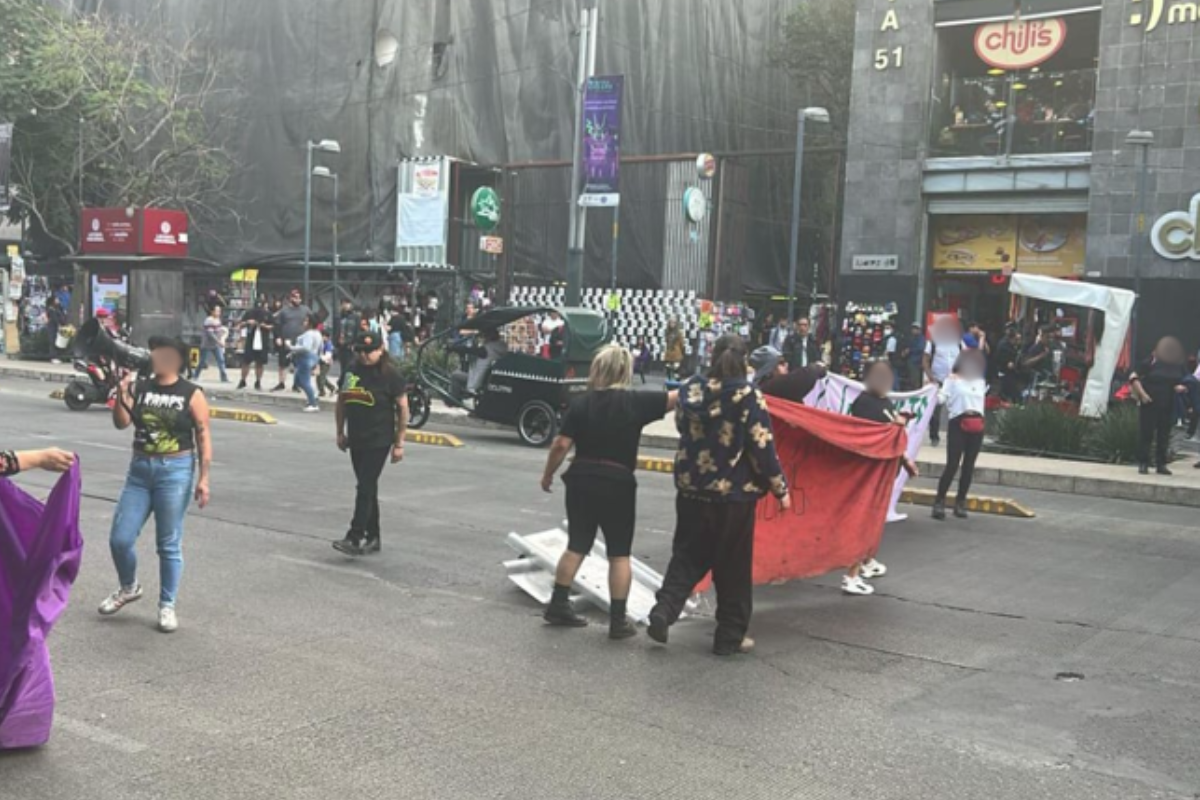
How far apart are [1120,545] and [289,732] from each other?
7.82m

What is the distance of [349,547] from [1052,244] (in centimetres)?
2202

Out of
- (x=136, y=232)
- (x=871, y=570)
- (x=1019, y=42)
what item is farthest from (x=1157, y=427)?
(x=136, y=232)

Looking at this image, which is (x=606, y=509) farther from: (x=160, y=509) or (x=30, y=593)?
(x=30, y=593)

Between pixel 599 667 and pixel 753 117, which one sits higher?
pixel 753 117

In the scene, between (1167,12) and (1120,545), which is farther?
(1167,12)

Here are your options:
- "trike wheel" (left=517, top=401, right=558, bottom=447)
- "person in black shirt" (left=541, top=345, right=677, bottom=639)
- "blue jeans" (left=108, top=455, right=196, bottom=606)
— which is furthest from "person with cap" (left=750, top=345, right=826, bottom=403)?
"trike wheel" (left=517, top=401, right=558, bottom=447)

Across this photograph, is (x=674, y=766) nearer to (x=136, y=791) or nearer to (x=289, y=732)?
(x=289, y=732)

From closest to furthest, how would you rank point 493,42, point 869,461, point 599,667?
point 599,667 → point 869,461 → point 493,42

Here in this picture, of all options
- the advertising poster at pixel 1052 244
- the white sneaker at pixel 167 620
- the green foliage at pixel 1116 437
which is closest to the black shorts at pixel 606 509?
the white sneaker at pixel 167 620

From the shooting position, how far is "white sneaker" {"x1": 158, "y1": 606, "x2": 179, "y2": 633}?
21.0 feet

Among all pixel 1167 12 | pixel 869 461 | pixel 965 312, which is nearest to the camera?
pixel 869 461

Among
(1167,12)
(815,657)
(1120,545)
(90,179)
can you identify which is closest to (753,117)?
(1167,12)

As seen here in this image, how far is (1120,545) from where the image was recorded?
398 inches

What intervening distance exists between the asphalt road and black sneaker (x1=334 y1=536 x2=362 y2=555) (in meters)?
0.11
